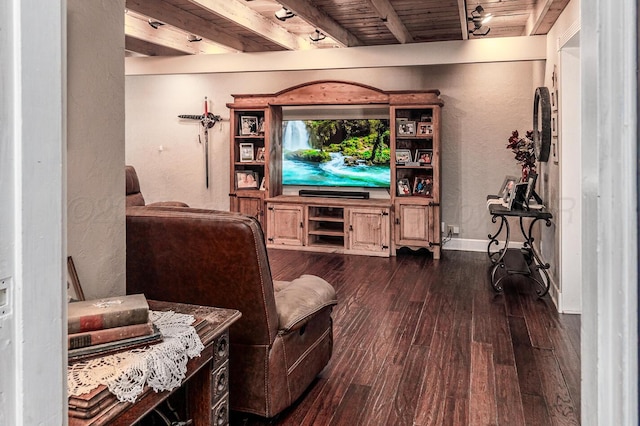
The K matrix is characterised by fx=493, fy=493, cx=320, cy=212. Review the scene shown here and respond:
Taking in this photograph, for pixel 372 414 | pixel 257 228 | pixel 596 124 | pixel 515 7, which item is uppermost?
pixel 515 7

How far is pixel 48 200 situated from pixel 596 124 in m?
0.72

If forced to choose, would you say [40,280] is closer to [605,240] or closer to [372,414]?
[605,240]

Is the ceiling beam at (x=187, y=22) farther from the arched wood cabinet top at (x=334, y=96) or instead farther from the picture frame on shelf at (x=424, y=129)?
the picture frame on shelf at (x=424, y=129)

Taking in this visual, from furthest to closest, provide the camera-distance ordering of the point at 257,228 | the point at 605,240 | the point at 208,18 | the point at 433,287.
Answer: the point at 208,18 → the point at 433,287 → the point at 257,228 → the point at 605,240

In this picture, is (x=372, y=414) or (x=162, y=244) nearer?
(x=162, y=244)

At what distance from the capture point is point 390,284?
4836 millimetres

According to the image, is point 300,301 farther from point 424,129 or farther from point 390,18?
point 424,129

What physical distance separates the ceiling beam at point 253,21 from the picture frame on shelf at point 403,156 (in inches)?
74.7

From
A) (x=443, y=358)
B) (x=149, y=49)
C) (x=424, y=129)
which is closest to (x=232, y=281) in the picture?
(x=443, y=358)

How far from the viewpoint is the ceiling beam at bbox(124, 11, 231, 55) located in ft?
19.1

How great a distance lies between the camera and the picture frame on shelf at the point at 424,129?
605 centimetres

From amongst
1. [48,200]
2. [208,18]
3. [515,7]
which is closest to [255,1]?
[208,18]

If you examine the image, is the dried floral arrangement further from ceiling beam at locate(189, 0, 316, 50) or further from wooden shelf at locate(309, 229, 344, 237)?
ceiling beam at locate(189, 0, 316, 50)

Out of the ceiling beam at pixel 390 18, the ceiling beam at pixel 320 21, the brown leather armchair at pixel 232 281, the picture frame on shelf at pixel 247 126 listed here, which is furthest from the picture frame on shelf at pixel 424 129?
the brown leather armchair at pixel 232 281
